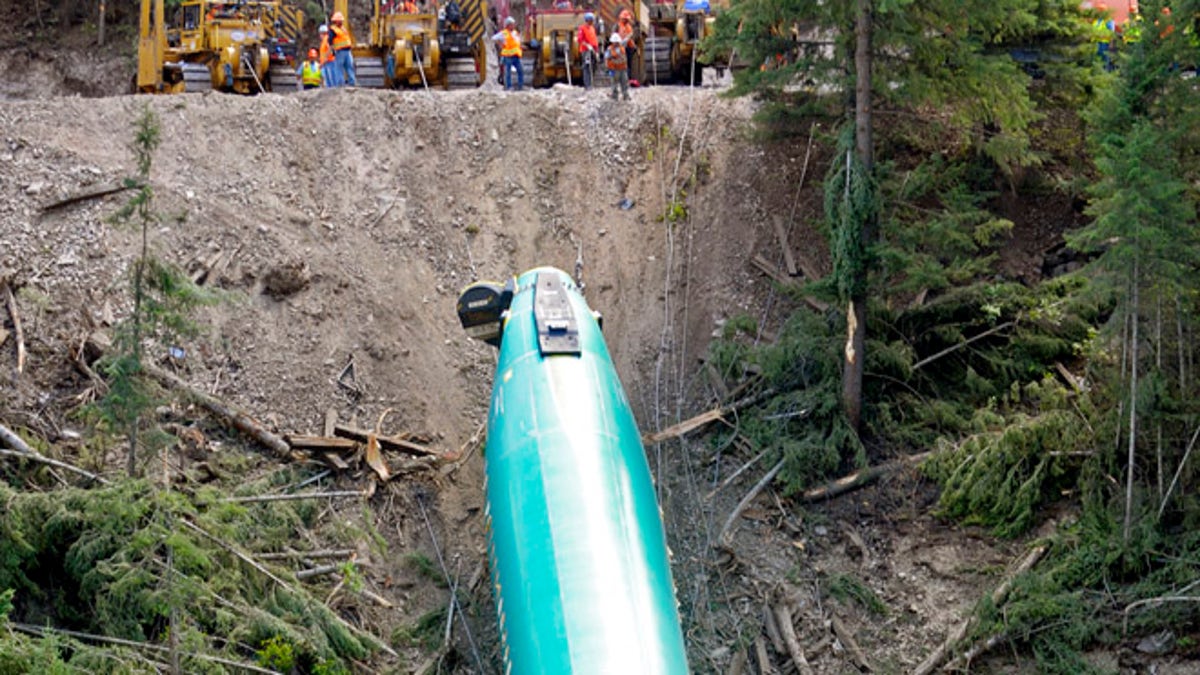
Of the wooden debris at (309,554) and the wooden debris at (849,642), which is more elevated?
the wooden debris at (309,554)

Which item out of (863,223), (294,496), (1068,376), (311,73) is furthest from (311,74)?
(1068,376)

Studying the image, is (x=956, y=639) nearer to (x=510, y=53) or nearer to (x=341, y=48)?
(x=510, y=53)

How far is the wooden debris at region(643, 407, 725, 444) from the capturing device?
20922 millimetres

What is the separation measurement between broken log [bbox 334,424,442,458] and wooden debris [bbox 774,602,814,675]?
5.01 m

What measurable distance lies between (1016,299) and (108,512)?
39.6 ft

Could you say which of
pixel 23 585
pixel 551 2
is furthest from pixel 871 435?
pixel 551 2

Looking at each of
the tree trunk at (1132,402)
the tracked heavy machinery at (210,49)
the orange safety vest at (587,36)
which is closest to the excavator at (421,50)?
the tracked heavy machinery at (210,49)

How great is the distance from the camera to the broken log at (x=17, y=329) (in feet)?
64.3

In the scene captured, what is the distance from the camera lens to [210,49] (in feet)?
99.0

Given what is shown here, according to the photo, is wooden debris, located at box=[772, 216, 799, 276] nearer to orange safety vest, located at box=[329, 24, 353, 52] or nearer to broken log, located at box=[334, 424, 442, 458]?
broken log, located at box=[334, 424, 442, 458]

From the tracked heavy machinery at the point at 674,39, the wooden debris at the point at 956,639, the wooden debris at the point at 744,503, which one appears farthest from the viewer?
the tracked heavy machinery at the point at 674,39

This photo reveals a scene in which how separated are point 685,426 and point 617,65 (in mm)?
8138

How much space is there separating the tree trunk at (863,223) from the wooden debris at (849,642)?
314 cm

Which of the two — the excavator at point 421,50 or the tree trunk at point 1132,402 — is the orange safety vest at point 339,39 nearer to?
the excavator at point 421,50
